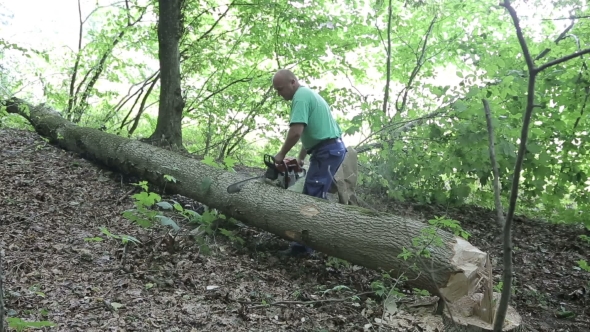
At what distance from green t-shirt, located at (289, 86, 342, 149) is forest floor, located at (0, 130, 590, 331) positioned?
1.28 metres

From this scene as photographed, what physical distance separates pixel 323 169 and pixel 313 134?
16.3 inches

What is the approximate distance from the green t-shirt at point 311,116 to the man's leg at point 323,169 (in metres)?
0.14

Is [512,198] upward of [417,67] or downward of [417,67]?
downward

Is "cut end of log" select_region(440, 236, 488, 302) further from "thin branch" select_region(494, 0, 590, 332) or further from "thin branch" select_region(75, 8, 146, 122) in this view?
"thin branch" select_region(75, 8, 146, 122)

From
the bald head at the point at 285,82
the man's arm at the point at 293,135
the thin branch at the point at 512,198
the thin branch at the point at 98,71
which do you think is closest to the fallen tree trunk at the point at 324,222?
the man's arm at the point at 293,135

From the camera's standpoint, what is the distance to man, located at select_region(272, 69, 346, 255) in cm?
475

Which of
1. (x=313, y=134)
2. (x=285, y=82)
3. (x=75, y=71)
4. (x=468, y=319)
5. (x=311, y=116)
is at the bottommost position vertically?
(x=468, y=319)

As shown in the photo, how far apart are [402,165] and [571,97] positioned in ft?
7.95

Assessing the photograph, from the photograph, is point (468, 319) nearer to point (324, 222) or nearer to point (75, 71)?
point (324, 222)

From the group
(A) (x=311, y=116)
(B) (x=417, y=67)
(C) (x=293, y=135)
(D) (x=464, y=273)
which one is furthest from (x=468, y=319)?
(B) (x=417, y=67)

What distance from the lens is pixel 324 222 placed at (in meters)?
4.30

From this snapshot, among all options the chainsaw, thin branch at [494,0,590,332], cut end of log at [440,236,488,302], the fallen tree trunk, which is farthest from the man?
thin branch at [494,0,590,332]

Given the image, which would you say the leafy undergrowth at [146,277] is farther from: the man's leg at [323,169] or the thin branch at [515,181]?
the thin branch at [515,181]

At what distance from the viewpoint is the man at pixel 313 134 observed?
4746 mm
